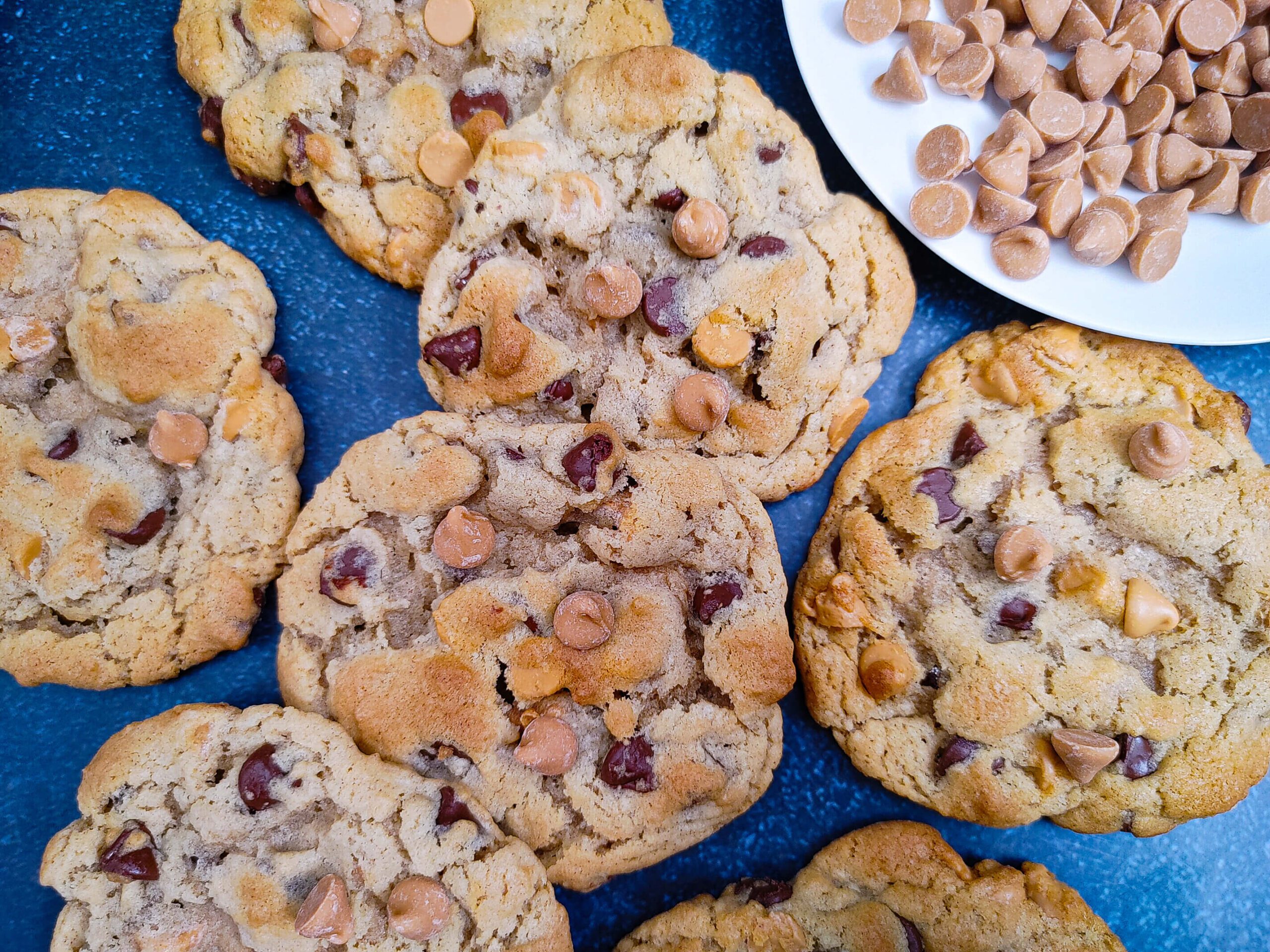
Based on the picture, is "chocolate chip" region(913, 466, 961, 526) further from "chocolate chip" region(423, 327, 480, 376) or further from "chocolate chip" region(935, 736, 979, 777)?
"chocolate chip" region(423, 327, 480, 376)

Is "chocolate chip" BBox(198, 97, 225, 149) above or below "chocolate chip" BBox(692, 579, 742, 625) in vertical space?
above

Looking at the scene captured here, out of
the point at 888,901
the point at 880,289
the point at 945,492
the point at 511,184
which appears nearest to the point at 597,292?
the point at 511,184

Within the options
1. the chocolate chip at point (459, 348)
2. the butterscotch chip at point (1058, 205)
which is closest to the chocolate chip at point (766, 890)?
the chocolate chip at point (459, 348)

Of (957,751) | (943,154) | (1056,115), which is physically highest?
(1056,115)

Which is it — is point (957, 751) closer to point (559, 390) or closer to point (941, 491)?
point (941, 491)

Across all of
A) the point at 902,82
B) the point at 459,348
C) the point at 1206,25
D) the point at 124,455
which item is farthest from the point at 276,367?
the point at 1206,25

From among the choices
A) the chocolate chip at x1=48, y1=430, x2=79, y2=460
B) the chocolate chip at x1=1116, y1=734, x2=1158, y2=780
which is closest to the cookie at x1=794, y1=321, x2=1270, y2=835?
the chocolate chip at x1=1116, y1=734, x2=1158, y2=780

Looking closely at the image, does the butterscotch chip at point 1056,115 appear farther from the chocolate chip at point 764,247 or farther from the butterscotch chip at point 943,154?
the chocolate chip at point 764,247
